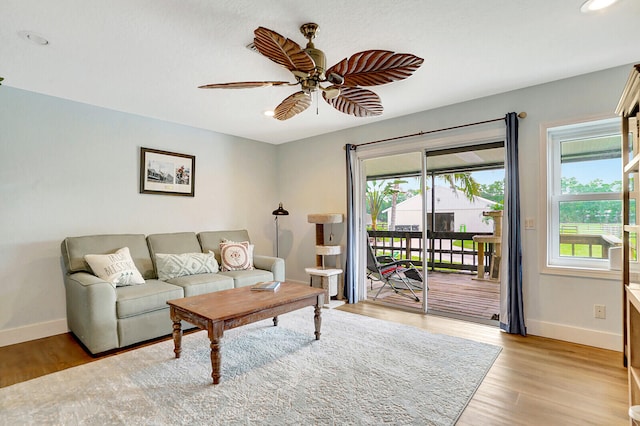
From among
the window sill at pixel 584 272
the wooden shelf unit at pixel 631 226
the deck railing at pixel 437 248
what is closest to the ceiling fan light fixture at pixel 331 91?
the wooden shelf unit at pixel 631 226

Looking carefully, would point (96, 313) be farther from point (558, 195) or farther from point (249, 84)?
point (558, 195)

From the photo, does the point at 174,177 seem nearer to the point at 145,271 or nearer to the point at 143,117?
the point at 143,117

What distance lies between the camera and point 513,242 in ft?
10.1

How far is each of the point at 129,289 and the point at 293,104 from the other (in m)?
2.23

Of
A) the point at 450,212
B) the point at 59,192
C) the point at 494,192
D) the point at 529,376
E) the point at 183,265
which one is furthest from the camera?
the point at 450,212

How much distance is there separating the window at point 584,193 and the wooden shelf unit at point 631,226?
57 cm

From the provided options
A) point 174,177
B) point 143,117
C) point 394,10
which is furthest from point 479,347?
point 143,117

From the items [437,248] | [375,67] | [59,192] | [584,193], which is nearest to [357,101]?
[375,67]

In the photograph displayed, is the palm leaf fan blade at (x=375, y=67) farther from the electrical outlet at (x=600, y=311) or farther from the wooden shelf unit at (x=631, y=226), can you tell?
the electrical outlet at (x=600, y=311)

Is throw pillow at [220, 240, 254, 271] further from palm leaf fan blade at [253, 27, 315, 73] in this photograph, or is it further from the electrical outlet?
the electrical outlet

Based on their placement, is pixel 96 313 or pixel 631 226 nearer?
pixel 631 226

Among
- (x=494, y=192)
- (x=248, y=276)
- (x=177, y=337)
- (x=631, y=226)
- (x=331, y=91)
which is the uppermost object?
(x=331, y=91)

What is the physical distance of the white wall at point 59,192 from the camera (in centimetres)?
296

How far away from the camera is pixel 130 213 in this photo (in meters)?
3.74
